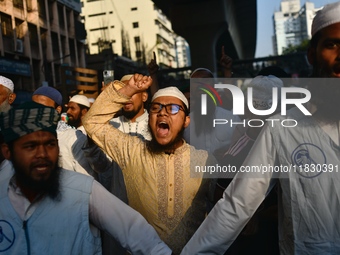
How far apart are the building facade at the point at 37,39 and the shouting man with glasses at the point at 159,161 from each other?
2067cm

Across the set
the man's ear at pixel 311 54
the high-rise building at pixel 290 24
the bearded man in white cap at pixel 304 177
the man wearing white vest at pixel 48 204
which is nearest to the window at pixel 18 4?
the man wearing white vest at pixel 48 204

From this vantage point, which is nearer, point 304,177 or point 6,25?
point 304,177

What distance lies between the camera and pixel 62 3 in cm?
3659

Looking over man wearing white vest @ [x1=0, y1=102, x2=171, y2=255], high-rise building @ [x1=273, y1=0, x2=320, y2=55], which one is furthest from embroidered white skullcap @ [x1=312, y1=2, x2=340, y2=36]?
high-rise building @ [x1=273, y1=0, x2=320, y2=55]

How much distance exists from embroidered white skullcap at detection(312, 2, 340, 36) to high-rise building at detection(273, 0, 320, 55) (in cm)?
13201

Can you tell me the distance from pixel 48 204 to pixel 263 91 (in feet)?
5.88

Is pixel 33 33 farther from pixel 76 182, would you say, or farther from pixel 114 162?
pixel 76 182

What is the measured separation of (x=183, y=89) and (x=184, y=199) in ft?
5.28

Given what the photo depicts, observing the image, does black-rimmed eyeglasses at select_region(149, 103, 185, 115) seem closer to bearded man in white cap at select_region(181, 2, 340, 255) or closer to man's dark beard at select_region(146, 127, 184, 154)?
man's dark beard at select_region(146, 127, 184, 154)

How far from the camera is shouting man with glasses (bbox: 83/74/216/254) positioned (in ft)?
8.59

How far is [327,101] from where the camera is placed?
2004 millimetres

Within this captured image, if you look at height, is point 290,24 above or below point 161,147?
above

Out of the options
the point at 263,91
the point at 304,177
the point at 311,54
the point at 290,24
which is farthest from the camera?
the point at 290,24

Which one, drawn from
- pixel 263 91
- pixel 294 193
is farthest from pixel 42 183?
pixel 263 91
